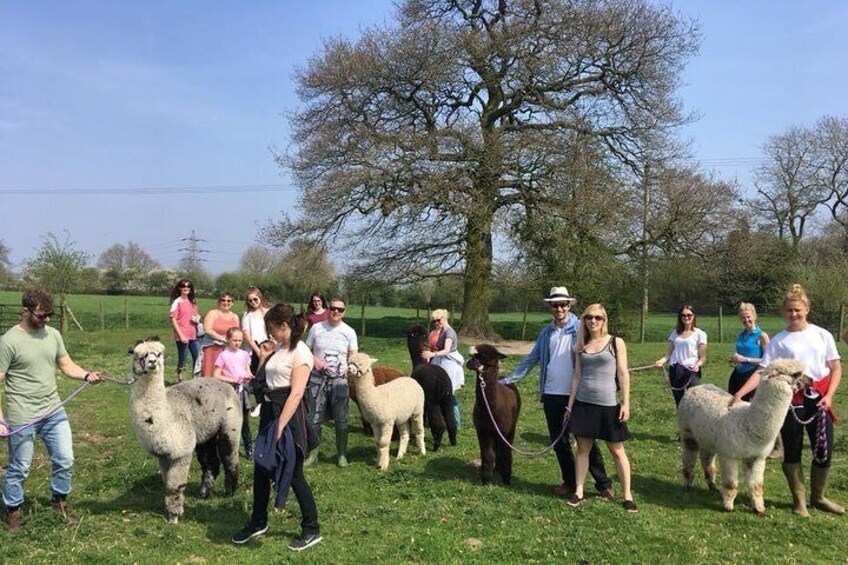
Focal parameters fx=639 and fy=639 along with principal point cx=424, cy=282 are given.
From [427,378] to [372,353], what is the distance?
11574 millimetres

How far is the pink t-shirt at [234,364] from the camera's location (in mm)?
6949

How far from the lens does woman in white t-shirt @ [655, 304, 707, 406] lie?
8188 mm

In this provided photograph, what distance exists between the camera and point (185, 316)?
1022 centimetres

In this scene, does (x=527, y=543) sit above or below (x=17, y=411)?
below

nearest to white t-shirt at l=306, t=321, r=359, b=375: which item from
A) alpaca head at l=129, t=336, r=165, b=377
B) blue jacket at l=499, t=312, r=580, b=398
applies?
blue jacket at l=499, t=312, r=580, b=398

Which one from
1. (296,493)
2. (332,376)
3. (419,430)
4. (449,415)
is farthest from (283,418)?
(449,415)

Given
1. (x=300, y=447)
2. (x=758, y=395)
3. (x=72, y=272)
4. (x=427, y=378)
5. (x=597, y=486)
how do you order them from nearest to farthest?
(x=300, y=447), (x=758, y=395), (x=597, y=486), (x=427, y=378), (x=72, y=272)

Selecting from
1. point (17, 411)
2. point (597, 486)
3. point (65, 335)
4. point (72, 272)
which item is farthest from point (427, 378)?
point (72, 272)

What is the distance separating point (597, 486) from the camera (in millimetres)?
6078

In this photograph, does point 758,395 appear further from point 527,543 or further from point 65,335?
point 65,335

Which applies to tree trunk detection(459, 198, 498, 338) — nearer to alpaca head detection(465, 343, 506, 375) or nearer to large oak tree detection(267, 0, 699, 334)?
large oak tree detection(267, 0, 699, 334)

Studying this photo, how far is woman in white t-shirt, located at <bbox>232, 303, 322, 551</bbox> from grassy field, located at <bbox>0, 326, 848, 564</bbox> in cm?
16

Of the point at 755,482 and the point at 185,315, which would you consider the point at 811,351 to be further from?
the point at 185,315

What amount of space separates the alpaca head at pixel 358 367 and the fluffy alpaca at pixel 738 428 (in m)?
3.34
